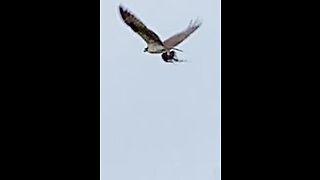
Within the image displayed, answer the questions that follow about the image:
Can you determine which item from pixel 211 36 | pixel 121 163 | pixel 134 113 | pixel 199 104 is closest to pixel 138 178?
pixel 121 163

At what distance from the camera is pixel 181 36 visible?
1.29 metres

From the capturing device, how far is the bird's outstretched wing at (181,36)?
1.28 metres

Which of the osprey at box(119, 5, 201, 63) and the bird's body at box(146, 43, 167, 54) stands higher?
the osprey at box(119, 5, 201, 63)

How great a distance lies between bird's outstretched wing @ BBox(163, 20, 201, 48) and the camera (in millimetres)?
1284

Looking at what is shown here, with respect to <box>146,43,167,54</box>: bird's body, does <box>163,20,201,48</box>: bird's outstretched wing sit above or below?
above

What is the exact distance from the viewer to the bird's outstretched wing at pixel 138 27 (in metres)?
1.29

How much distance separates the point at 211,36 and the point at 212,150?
373 millimetres

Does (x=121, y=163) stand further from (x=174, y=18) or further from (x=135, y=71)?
(x=174, y=18)

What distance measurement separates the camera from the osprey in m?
1.28

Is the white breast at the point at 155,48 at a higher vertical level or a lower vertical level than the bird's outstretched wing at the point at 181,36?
lower

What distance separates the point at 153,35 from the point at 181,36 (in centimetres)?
9

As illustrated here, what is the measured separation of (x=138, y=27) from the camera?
129 centimetres

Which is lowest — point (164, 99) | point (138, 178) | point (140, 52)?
point (138, 178)

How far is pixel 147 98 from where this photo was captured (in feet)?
4.18
